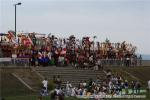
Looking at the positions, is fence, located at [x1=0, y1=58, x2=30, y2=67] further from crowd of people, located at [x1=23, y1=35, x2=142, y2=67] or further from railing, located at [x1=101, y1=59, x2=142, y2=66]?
railing, located at [x1=101, y1=59, x2=142, y2=66]

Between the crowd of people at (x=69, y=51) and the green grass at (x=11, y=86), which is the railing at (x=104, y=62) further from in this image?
the green grass at (x=11, y=86)

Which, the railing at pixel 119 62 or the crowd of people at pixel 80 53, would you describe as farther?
the railing at pixel 119 62

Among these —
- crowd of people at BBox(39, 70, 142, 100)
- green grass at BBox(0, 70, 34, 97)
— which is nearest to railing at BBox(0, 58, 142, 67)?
green grass at BBox(0, 70, 34, 97)

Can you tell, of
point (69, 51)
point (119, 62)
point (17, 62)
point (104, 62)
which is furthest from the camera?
point (119, 62)

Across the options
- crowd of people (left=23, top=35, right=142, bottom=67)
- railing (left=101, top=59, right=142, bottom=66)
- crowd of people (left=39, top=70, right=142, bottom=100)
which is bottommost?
crowd of people (left=39, top=70, right=142, bottom=100)

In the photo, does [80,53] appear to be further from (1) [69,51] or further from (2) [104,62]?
(2) [104,62]

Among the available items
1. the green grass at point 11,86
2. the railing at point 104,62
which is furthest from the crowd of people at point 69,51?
the green grass at point 11,86

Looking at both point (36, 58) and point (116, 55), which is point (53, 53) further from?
point (116, 55)

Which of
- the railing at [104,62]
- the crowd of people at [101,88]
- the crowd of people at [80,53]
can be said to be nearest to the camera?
the crowd of people at [101,88]

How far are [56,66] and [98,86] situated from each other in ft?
24.1

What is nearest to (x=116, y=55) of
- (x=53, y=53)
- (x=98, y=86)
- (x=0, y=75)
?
(x=53, y=53)

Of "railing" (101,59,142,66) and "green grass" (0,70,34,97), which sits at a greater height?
"railing" (101,59,142,66)

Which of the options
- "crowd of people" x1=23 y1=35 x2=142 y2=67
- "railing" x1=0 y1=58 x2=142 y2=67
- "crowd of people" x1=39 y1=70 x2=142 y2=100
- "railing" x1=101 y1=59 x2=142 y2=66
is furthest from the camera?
"railing" x1=101 y1=59 x2=142 y2=66

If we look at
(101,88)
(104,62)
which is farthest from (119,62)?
(101,88)
